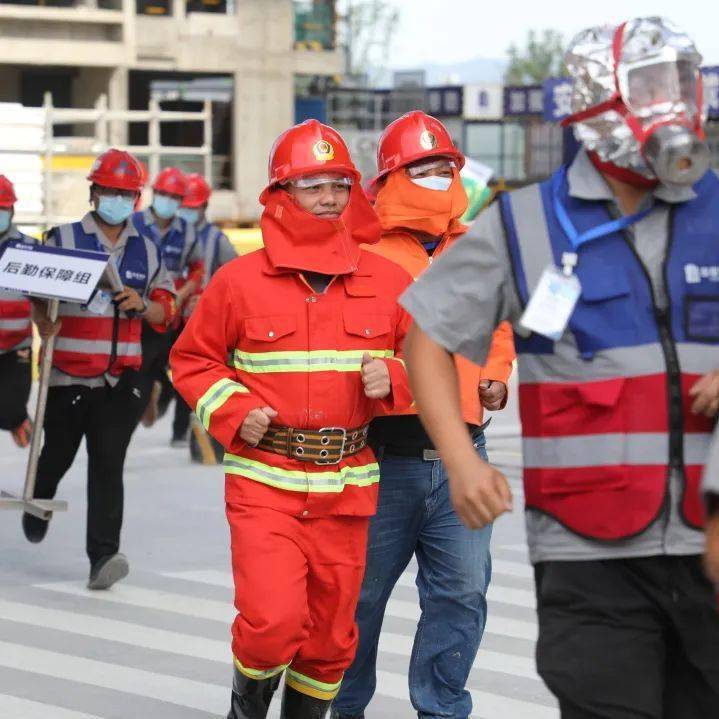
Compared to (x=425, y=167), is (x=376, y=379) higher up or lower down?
lower down

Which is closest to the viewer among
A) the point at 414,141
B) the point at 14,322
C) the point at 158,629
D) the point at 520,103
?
the point at 414,141

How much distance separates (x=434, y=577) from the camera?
5879mm

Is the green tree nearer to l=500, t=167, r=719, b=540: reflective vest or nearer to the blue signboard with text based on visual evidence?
the blue signboard with text

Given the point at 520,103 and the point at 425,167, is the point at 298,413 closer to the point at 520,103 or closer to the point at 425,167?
the point at 425,167

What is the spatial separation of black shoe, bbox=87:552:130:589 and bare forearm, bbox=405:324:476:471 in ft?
16.7

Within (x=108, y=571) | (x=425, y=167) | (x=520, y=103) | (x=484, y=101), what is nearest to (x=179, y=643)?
(x=108, y=571)

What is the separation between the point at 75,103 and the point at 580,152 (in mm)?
44258

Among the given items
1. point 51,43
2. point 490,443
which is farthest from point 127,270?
point 51,43

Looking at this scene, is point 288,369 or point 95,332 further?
point 95,332

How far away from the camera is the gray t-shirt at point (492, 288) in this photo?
150 inches

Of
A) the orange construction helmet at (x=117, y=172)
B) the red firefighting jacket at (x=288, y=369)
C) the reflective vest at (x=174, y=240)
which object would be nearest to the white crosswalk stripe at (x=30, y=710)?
the red firefighting jacket at (x=288, y=369)

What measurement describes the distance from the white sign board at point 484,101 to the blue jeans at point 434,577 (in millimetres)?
52312

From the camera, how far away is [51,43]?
145ft

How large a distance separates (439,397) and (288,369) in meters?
1.74
